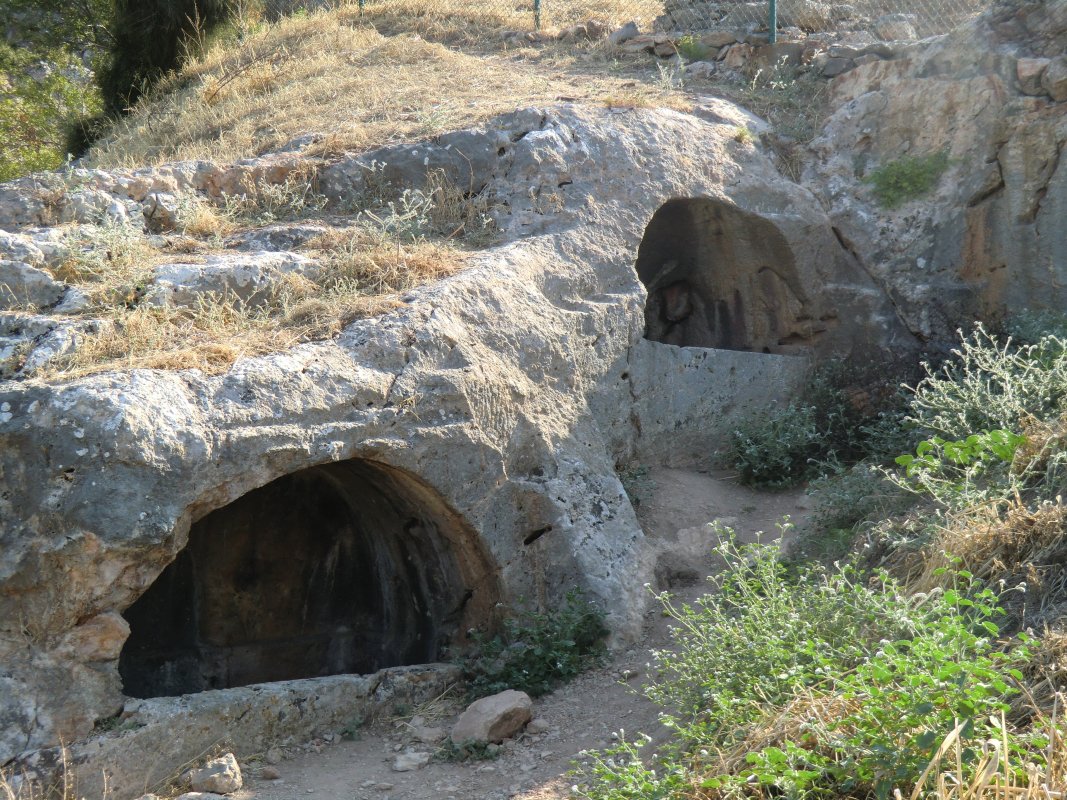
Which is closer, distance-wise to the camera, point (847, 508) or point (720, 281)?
point (847, 508)

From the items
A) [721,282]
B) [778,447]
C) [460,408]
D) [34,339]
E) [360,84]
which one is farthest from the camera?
[360,84]

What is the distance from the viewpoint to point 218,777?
16.9 feet

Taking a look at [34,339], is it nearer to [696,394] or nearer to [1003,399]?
[696,394]

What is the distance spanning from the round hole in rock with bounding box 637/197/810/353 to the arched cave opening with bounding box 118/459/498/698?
11.4 ft

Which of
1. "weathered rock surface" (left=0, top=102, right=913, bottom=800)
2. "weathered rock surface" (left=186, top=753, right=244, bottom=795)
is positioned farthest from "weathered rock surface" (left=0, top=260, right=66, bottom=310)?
"weathered rock surface" (left=186, top=753, right=244, bottom=795)

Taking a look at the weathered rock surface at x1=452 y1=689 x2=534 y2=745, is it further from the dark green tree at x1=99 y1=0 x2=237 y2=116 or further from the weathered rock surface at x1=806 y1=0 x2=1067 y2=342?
the dark green tree at x1=99 y1=0 x2=237 y2=116

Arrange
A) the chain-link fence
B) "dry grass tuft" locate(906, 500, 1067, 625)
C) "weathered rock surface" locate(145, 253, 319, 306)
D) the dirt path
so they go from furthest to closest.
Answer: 1. the chain-link fence
2. "weathered rock surface" locate(145, 253, 319, 306)
3. the dirt path
4. "dry grass tuft" locate(906, 500, 1067, 625)

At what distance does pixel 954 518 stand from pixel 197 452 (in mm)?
3734

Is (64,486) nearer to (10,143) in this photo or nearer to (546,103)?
(546,103)

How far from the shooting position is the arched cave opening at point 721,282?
897 cm

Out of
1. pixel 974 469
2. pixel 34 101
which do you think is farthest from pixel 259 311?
pixel 34 101

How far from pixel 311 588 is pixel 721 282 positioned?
4303mm

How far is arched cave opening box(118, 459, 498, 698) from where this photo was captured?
21.7 ft

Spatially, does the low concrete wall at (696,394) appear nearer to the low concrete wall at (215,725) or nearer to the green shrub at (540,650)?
the green shrub at (540,650)
